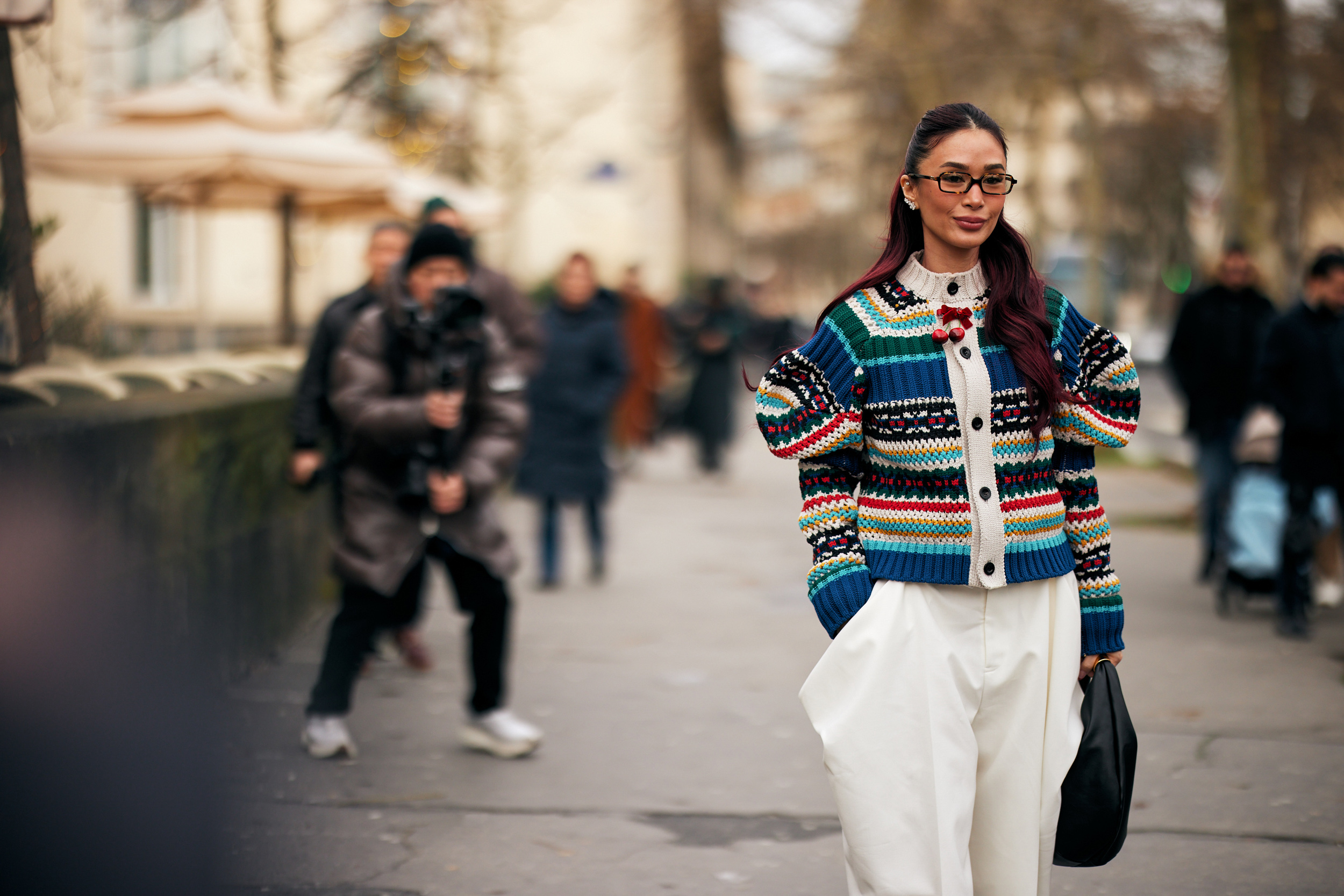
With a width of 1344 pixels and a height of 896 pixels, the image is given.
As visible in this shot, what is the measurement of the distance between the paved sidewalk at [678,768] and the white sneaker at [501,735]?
68 millimetres

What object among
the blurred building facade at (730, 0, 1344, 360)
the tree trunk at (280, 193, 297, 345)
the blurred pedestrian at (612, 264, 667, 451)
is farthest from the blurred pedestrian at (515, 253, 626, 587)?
the blurred pedestrian at (612, 264, 667, 451)

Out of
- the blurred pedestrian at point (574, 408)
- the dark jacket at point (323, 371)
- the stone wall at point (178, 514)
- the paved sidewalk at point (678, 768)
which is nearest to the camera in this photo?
Answer: the paved sidewalk at point (678, 768)

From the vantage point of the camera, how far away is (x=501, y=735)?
18.2ft

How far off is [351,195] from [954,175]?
992cm

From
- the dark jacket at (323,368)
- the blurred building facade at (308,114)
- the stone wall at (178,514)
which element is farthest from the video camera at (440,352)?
the blurred building facade at (308,114)

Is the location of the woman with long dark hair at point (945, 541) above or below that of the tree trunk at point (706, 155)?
below

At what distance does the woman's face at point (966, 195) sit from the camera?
119 inches

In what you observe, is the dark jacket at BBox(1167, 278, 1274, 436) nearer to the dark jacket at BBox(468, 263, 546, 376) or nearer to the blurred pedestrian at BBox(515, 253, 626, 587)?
the blurred pedestrian at BBox(515, 253, 626, 587)

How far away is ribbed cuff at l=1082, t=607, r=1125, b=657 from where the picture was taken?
124 inches

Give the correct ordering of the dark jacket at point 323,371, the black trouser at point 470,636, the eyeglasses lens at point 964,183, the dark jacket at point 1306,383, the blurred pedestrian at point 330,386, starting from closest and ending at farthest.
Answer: the eyeglasses lens at point 964,183
the black trouser at point 470,636
the blurred pedestrian at point 330,386
the dark jacket at point 323,371
the dark jacket at point 1306,383

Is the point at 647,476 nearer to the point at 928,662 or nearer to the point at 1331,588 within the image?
the point at 1331,588

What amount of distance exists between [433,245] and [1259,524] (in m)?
4.87

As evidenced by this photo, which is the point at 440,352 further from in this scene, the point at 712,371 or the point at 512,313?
the point at 712,371

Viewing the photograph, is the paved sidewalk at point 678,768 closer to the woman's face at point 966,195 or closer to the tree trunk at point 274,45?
the woman's face at point 966,195
